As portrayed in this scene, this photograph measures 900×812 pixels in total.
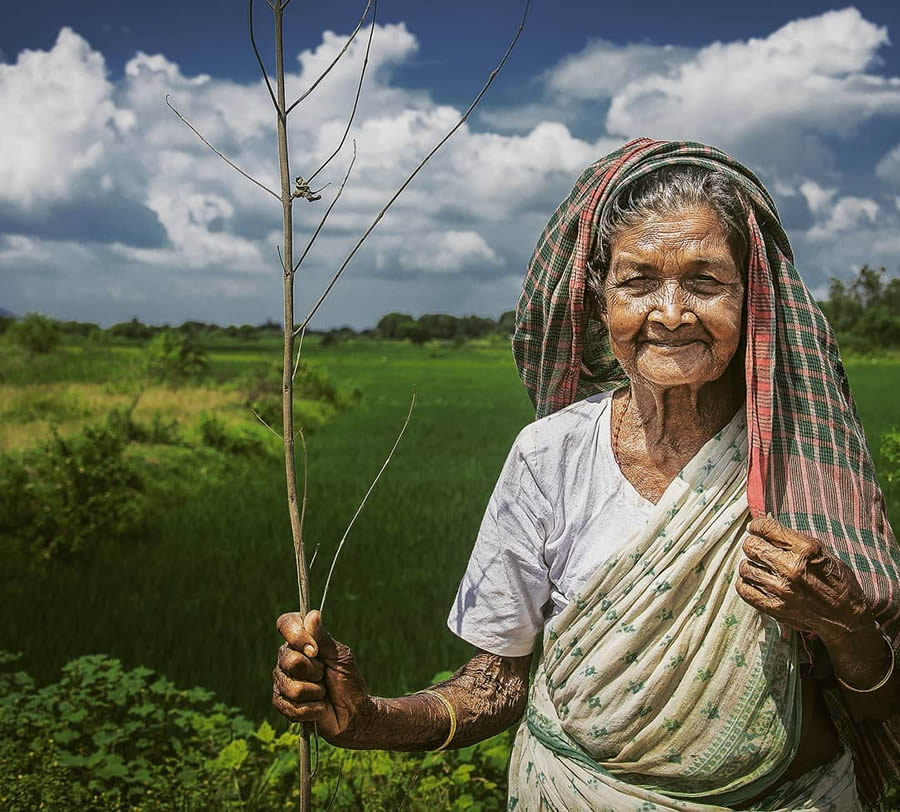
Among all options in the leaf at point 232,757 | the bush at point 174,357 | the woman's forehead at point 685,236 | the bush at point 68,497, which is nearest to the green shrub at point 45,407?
the bush at point 174,357

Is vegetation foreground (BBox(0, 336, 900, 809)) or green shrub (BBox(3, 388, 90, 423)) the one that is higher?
green shrub (BBox(3, 388, 90, 423))

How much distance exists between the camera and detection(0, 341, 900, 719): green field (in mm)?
4824

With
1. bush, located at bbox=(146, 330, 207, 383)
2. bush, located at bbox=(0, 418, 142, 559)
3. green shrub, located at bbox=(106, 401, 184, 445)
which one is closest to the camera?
bush, located at bbox=(0, 418, 142, 559)

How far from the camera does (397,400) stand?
1752 centimetres

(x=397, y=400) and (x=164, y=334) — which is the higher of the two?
(x=164, y=334)

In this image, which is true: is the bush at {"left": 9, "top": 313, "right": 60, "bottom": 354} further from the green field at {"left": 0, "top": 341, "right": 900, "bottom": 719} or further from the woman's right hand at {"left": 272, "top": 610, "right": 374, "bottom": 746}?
the woman's right hand at {"left": 272, "top": 610, "right": 374, "bottom": 746}

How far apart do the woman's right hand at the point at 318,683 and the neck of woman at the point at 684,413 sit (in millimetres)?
718

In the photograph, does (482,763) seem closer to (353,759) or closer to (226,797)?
(353,759)

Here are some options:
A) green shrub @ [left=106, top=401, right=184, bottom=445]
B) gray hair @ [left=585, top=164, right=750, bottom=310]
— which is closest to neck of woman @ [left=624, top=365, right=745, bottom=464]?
gray hair @ [left=585, top=164, right=750, bottom=310]

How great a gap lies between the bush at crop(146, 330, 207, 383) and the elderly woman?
13623mm

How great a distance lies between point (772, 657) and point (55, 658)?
4.21 meters

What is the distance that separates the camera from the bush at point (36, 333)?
1514cm

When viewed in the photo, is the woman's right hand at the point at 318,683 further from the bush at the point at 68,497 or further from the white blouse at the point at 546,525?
the bush at the point at 68,497

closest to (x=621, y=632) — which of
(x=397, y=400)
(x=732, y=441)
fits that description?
(x=732, y=441)
